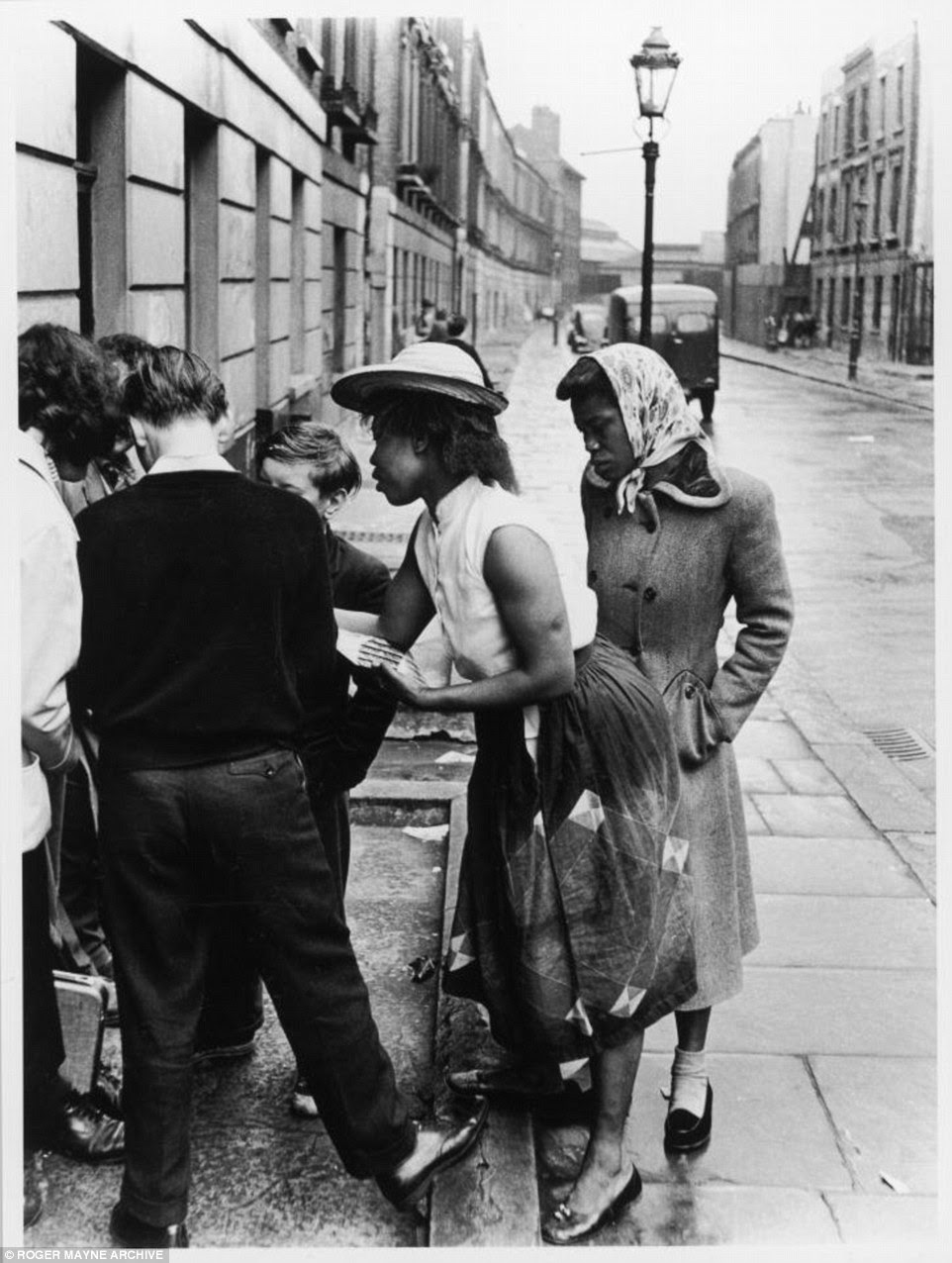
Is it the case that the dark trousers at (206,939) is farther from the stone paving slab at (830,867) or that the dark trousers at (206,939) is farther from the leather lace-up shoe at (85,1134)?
the stone paving slab at (830,867)

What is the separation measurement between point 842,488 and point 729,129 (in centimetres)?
1144

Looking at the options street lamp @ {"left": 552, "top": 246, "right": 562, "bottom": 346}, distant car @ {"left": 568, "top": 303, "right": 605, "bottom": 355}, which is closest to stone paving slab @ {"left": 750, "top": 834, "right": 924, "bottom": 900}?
distant car @ {"left": 568, "top": 303, "right": 605, "bottom": 355}

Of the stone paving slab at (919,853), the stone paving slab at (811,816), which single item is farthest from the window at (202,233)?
the stone paving slab at (919,853)

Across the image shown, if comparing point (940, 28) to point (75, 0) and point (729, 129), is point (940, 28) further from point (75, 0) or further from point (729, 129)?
point (75, 0)

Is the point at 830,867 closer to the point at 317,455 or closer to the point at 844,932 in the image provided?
the point at 844,932

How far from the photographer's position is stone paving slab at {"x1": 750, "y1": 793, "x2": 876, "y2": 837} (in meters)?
5.43

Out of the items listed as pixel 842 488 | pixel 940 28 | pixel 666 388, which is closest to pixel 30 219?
pixel 666 388

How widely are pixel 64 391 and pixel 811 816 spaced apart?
357 cm

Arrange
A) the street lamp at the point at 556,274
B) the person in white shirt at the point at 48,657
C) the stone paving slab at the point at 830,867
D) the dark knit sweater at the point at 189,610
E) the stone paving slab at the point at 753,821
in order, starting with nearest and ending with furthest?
the dark knit sweater at the point at 189,610
the person in white shirt at the point at 48,657
the stone paving slab at the point at 830,867
the stone paving slab at the point at 753,821
the street lamp at the point at 556,274

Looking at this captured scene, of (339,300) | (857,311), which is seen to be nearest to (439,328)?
(339,300)

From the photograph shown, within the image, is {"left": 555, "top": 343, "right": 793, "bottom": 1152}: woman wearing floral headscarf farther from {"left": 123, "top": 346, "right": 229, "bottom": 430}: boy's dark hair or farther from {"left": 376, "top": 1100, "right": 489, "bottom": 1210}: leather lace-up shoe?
{"left": 123, "top": 346, "right": 229, "bottom": 430}: boy's dark hair

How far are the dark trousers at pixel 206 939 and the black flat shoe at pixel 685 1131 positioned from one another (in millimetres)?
744

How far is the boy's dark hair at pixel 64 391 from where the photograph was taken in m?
2.93

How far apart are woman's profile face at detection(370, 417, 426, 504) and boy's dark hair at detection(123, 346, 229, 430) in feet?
1.22
